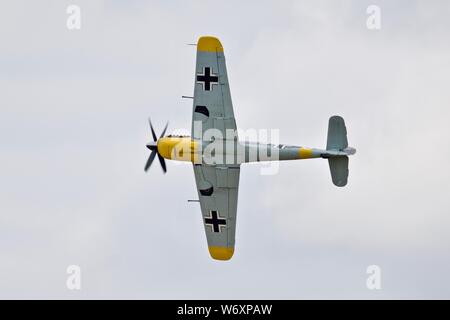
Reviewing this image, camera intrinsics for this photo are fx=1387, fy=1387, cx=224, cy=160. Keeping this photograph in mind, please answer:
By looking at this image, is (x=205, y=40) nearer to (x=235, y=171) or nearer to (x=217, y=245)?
(x=235, y=171)

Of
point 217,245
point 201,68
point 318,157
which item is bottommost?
point 217,245

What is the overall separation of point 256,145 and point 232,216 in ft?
9.88

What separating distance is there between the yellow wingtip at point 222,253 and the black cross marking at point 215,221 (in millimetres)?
555

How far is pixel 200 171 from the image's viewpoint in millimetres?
36969

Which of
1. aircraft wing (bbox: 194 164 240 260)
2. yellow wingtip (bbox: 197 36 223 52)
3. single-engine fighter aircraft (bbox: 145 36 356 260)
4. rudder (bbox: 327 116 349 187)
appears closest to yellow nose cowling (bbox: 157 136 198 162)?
single-engine fighter aircraft (bbox: 145 36 356 260)

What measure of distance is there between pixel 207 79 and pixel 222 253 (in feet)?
17.6

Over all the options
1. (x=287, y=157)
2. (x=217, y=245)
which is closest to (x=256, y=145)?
(x=287, y=157)

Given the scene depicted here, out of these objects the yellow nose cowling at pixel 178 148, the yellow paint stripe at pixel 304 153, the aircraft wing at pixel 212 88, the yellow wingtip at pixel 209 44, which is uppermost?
the yellow wingtip at pixel 209 44

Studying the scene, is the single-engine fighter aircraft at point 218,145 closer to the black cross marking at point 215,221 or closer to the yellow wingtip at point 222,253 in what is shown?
the black cross marking at point 215,221

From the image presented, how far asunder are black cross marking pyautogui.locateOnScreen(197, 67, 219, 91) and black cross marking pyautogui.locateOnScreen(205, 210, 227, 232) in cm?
401

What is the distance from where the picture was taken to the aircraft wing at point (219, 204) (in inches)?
1453

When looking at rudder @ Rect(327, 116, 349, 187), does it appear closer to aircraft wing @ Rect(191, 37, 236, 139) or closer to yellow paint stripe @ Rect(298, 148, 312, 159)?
yellow paint stripe @ Rect(298, 148, 312, 159)

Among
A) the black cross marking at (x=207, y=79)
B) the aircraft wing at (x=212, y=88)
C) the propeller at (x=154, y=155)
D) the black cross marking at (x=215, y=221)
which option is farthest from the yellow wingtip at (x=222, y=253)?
the black cross marking at (x=207, y=79)

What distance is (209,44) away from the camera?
35438 mm
